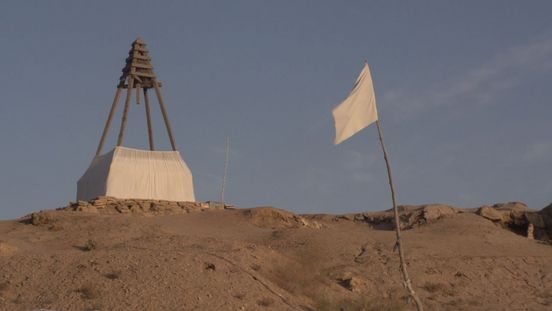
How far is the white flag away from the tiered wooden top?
18.5 metres

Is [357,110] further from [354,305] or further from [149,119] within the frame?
[149,119]

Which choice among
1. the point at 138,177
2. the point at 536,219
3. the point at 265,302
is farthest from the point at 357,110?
the point at 138,177

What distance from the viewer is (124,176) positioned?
28.6 m

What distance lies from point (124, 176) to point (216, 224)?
5233mm

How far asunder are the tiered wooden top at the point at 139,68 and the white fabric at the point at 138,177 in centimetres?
348

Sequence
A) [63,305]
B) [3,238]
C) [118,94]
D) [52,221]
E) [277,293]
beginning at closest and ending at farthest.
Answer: [63,305]
[277,293]
[3,238]
[52,221]
[118,94]

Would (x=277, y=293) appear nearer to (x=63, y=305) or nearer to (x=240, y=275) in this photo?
(x=240, y=275)

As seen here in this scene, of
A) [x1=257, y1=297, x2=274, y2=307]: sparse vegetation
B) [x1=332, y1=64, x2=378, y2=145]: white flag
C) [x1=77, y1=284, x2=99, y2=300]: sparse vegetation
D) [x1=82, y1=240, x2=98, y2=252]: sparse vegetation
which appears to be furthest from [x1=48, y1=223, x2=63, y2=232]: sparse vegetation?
[x1=332, y1=64, x2=378, y2=145]: white flag

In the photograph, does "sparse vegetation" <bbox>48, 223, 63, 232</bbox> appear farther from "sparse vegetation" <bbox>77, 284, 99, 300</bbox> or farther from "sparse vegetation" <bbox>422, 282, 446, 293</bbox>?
"sparse vegetation" <bbox>422, 282, 446, 293</bbox>

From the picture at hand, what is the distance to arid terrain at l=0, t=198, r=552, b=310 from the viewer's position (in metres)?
15.7

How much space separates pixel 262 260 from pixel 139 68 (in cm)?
1546

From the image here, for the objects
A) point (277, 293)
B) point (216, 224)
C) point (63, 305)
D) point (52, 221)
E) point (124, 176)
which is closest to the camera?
point (63, 305)

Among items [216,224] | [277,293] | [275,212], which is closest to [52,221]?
[216,224]

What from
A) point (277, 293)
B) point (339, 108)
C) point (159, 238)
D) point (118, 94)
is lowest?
point (277, 293)
